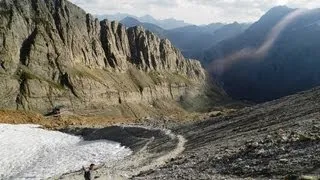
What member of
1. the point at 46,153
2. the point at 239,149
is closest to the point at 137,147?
the point at 46,153

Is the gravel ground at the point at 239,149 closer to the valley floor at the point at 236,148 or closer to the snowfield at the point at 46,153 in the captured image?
the valley floor at the point at 236,148

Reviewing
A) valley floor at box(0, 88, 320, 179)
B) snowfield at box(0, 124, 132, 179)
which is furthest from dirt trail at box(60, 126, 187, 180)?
snowfield at box(0, 124, 132, 179)

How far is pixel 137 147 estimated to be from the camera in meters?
76.7

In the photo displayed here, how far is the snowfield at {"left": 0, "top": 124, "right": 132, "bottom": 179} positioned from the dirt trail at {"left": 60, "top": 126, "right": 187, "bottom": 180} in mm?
2760

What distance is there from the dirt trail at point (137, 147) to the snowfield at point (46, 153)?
2.76 meters

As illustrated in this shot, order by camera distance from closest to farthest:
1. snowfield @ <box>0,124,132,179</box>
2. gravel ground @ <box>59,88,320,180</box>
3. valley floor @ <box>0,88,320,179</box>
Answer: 1. gravel ground @ <box>59,88,320,180</box>
2. valley floor @ <box>0,88,320,179</box>
3. snowfield @ <box>0,124,132,179</box>

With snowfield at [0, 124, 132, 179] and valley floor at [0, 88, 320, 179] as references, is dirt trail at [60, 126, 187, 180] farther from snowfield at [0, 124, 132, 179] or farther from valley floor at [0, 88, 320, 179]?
snowfield at [0, 124, 132, 179]

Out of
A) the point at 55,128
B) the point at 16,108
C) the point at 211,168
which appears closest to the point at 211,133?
the point at 211,168

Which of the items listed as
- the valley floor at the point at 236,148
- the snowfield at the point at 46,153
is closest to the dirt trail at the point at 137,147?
the valley floor at the point at 236,148

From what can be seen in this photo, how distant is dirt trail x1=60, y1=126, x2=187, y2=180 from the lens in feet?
153

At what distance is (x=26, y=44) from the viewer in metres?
182

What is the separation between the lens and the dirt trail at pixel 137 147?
46.6 meters

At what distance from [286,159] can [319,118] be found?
1810 cm

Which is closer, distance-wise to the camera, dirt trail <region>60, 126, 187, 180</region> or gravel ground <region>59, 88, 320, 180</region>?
gravel ground <region>59, 88, 320, 180</region>
